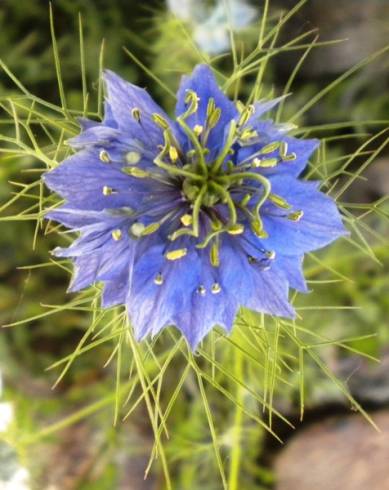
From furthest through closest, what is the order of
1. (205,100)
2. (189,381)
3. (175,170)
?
(189,381) < (205,100) < (175,170)

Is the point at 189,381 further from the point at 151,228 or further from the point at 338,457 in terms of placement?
the point at 151,228

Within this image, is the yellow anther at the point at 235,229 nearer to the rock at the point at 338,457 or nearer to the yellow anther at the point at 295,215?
the yellow anther at the point at 295,215

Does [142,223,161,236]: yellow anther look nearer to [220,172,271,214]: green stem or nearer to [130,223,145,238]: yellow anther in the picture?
[130,223,145,238]: yellow anther

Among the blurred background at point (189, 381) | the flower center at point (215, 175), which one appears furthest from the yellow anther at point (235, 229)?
the blurred background at point (189, 381)

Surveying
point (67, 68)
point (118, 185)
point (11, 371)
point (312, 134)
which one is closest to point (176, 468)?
point (11, 371)

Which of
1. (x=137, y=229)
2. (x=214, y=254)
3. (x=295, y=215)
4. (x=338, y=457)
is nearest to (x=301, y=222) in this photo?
(x=295, y=215)

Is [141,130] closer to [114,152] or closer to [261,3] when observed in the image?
[114,152]

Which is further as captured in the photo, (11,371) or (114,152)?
(11,371)
